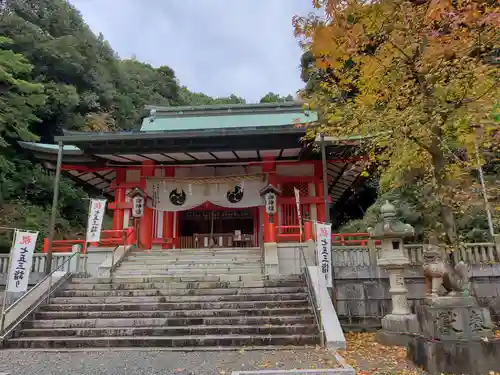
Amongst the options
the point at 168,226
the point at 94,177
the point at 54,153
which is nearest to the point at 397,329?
the point at 168,226

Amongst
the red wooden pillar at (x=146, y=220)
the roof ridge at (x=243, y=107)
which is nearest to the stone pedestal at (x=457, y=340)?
the red wooden pillar at (x=146, y=220)

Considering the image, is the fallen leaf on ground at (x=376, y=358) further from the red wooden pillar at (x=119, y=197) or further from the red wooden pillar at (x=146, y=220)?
the red wooden pillar at (x=119, y=197)

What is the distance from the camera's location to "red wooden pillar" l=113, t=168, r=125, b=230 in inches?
564

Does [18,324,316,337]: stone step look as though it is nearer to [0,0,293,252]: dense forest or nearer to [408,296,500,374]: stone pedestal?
[408,296,500,374]: stone pedestal

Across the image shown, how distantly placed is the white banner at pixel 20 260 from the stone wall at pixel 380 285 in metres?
8.04

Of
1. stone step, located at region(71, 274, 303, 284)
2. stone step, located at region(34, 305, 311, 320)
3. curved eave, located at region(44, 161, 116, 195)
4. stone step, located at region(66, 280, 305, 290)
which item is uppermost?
curved eave, located at region(44, 161, 116, 195)

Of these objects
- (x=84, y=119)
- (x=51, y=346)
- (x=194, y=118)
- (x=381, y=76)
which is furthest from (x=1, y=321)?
(x=84, y=119)

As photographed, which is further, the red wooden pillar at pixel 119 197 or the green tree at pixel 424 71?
the red wooden pillar at pixel 119 197

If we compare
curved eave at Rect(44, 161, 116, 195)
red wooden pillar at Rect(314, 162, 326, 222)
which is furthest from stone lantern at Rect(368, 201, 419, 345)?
curved eave at Rect(44, 161, 116, 195)

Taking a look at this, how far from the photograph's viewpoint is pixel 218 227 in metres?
18.0

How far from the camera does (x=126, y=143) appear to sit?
1274 cm

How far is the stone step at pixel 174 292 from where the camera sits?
9.38 metres

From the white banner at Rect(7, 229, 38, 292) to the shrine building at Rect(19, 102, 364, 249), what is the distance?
4.14m

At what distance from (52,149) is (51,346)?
8175mm
